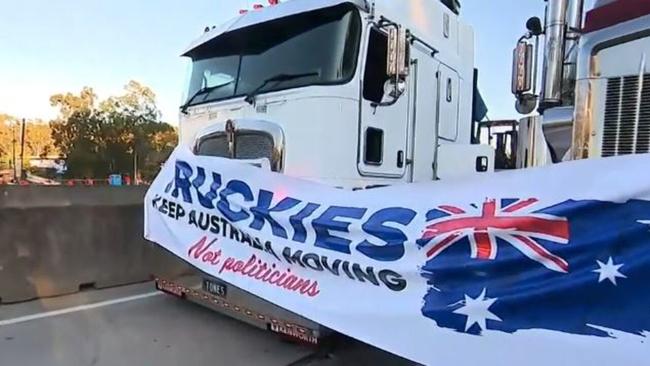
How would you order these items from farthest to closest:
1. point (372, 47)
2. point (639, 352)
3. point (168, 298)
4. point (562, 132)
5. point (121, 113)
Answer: point (121, 113) < point (168, 298) < point (372, 47) < point (562, 132) < point (639, 352)

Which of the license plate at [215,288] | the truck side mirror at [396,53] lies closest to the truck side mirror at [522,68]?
the truck side mirror at [396,53]

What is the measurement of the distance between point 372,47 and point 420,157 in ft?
4.47

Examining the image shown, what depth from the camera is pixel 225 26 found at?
19.2ft

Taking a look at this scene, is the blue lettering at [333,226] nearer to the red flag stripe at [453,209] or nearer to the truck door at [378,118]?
the red flag stripe at [453,209]

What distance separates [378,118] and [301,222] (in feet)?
5.33

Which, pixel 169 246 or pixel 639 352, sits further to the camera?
pixel 169 246

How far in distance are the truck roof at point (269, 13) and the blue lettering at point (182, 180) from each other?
5.17 ft

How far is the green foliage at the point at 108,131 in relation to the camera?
56.8 m

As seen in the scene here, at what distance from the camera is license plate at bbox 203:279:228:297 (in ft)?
15.8

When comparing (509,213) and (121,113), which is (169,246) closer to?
(509,213)

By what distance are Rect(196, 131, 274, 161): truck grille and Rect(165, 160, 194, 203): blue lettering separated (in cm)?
41

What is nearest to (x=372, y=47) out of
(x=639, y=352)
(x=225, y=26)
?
(x=225, y=26)

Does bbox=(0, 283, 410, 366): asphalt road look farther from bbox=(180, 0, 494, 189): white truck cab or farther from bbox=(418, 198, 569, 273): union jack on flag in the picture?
bbox=(418, 198, 569, 273): union jack on flag

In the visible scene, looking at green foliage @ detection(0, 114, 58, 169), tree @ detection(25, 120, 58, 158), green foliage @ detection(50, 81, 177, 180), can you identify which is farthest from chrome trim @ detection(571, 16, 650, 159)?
tree @ detection(25, 120, 58, 158)
